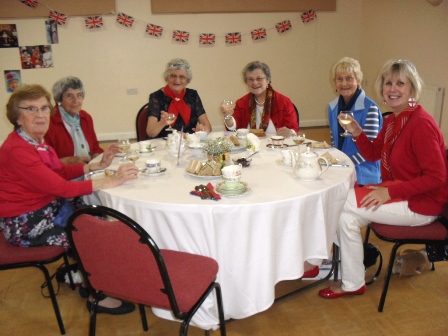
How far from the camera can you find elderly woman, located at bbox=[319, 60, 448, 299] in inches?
77.1

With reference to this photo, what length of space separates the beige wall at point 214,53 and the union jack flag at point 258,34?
7 centimetres

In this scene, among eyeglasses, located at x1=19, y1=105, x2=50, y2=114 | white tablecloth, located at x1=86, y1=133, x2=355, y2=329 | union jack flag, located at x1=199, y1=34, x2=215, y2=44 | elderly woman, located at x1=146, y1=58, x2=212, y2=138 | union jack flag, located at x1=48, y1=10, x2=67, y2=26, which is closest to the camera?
white tablecloth, located at x1=86, y1=133, x2=355, y2=329

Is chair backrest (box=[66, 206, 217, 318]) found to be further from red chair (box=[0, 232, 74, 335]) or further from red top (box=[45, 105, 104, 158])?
red top (box=[45, 105, 104, 158])

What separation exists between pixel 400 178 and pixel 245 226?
0.96 m

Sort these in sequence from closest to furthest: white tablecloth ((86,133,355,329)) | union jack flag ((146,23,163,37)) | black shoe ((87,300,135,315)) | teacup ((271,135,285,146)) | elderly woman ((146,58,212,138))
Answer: white tablecloth ((86,133,355,329)), black shoe ((87,300,135,315)), teacup ((271,135,285,146)), elderly woman ((146,58,212,138)), union jack flag ((146,23,163,37))

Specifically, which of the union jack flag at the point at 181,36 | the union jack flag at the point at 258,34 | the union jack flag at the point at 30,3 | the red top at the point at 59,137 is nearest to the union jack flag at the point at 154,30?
the union jack flag at the point at 181,36

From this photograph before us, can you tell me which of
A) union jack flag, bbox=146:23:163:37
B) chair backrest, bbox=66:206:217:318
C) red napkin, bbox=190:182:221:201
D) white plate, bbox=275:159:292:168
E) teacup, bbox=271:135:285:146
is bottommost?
chair backrest, bbox=66:206:217:318

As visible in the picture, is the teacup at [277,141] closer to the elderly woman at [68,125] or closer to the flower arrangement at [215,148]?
the flower arrangement at [215,148]

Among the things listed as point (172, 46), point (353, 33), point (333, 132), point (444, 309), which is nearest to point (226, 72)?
point (172, 46)

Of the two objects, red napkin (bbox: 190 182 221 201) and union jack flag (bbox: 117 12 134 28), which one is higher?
union jack flag (bbox: 117 12 134 28)

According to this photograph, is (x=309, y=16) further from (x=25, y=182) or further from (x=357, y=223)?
(x=25, y=182)

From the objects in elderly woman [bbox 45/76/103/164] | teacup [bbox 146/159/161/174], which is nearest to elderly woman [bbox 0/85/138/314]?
teacup [bbox 146/159/161/174]

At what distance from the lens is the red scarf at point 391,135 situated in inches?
83.0

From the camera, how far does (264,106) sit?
10.6ft
